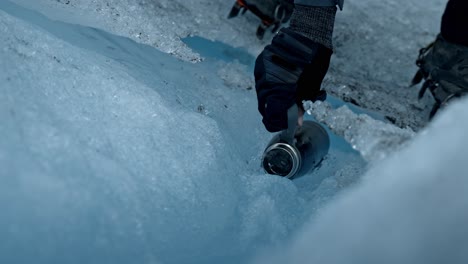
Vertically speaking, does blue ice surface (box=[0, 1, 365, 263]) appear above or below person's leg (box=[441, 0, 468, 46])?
below

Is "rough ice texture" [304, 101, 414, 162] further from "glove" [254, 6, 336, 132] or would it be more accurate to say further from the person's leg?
the person's leg

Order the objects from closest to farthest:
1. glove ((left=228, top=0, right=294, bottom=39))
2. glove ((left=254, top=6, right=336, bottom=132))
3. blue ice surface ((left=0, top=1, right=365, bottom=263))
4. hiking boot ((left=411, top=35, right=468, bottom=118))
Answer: blue ice surface ((left=0, top=1, right=365, bottom=263)) < glove ((left=254, top=6, right=336, bottom=132)) < hiking boot ((left=411, top=35, right=468, bottom=118)) < glove ((left=228, top=0, right=294, bottom=39))

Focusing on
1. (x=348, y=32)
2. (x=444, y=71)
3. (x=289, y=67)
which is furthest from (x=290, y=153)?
(x=348, y=32)

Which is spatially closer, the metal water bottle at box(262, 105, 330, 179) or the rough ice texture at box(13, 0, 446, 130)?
the metal water bottle at box(262, 105, 330, 179)

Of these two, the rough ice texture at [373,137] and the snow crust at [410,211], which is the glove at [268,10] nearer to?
the rough ice texture at [373,137]

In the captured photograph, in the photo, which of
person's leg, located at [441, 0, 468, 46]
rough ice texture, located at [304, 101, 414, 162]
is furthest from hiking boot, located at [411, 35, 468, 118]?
rough ice texture, located at [304, 101, 414, 162]

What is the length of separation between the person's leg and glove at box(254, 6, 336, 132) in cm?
84

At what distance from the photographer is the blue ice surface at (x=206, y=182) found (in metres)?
0.80

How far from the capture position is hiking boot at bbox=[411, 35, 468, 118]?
1.69 metres

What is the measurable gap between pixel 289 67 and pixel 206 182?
13.4 inches

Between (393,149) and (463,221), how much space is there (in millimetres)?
185

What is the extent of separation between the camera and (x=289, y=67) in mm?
1093

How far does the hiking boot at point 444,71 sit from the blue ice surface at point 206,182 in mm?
529

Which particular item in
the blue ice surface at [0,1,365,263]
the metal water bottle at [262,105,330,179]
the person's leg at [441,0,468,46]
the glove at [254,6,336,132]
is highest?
the person's leg at [441,0,468,46]
